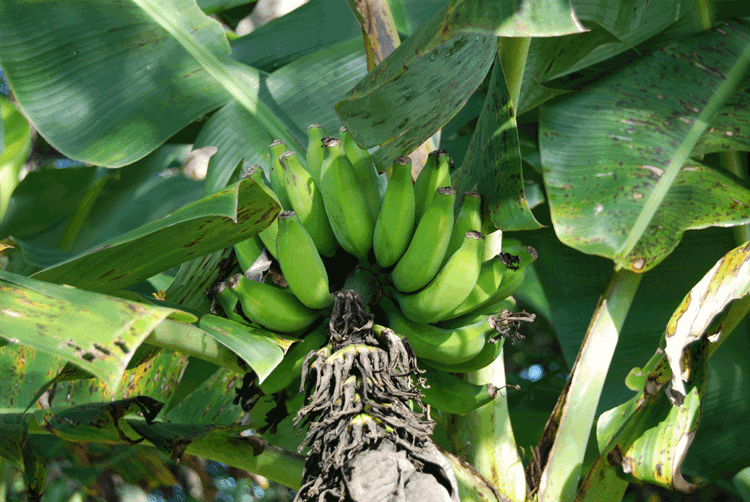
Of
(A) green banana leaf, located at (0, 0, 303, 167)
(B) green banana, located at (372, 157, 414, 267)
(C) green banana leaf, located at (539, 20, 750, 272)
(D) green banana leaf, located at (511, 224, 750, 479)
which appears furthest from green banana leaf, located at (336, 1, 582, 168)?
(D) green banana leaf, located at (511, 224, 750, 479)

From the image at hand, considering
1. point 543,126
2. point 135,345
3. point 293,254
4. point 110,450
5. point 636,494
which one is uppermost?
point 135,345

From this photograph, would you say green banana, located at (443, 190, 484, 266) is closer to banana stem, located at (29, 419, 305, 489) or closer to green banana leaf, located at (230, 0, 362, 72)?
banana stem, located at (29, 419, 305, 489)

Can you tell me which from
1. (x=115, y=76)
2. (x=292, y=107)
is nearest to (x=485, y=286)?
(x=292, y=107)

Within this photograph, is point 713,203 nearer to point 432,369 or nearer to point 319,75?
point 432,369

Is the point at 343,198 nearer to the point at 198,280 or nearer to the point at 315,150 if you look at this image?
the point at 315,150

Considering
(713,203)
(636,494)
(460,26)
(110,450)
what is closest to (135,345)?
(460,26)
